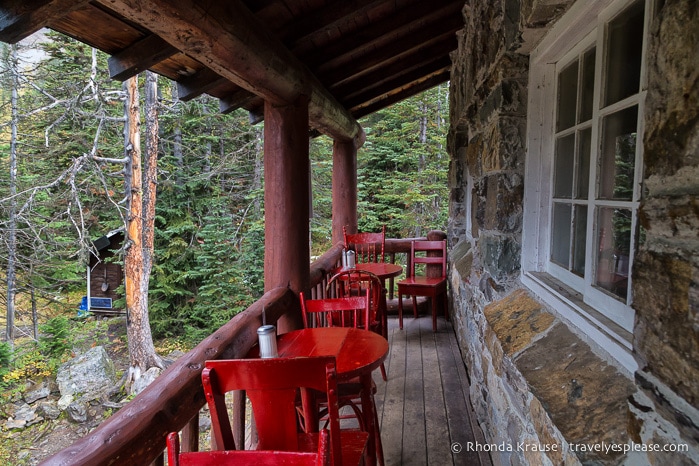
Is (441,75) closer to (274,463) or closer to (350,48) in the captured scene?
(350,48)

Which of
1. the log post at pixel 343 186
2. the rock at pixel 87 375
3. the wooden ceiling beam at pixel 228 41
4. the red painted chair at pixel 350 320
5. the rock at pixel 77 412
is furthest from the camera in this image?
the rock at pixel 87 375

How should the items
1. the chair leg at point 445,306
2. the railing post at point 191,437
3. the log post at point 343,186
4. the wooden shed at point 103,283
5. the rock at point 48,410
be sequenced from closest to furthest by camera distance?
the railing post at point 191,437 < the chair leg at point 445,306 < the log post at point 343,186 < the rock at point 48,410 < the wooden shed at point 103,283

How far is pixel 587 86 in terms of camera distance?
1.39 metres

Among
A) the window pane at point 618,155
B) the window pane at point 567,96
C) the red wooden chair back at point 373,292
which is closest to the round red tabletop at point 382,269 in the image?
the red wooden chair back at point 373,292

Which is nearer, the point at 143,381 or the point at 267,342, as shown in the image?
the point at 267,342

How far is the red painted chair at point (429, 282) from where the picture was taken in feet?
13.8

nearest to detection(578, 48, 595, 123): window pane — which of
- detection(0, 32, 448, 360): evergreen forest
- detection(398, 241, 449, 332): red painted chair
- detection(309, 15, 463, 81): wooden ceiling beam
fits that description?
detection(309, 15, 463, 81): wooden ceiling beam

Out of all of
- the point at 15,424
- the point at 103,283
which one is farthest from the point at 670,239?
the point at 103,283

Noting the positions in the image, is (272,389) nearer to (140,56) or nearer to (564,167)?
(564,167)

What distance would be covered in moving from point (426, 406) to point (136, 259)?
20.7ft

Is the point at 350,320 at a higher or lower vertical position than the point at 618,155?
lower

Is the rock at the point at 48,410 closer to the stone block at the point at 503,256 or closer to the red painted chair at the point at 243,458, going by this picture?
the red painted chair at the point at 243,458

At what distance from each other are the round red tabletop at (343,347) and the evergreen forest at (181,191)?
264 inches

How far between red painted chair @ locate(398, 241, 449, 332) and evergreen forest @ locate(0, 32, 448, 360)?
15.8ft
